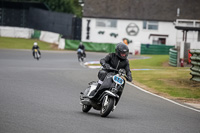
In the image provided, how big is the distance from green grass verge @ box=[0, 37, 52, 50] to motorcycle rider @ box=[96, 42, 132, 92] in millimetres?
43129

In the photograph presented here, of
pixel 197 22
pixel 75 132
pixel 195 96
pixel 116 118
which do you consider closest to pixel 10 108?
pixel 116 118

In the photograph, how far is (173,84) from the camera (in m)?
19.2

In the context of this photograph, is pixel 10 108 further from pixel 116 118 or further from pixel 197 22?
pixel 197 22

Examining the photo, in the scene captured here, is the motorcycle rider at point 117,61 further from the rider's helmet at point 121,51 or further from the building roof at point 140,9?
the building roof at point 140,9

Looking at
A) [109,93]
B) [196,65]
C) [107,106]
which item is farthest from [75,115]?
[196,65]

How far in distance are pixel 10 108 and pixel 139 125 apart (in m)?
2.87

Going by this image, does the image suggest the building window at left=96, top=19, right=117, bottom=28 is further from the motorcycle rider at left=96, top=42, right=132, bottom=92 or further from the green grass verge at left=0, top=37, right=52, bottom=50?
the motorcycle rider at left=96, top=42, right=132, bottom=92

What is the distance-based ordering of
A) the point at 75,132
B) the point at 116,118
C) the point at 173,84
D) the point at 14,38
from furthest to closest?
1. the point at 14,38
2. the point at 173,84
3. the point at 116,118
4. the point at 75,132

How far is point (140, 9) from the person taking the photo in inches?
2594

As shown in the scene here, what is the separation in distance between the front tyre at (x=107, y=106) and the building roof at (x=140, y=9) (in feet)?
185

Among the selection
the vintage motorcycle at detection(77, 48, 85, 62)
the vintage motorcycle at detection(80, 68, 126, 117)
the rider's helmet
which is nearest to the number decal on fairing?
the vintage motorcycle at detection(80, 68, 126, 117)

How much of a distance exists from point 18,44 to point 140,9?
1895cm

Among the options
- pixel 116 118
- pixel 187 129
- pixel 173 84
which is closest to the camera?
pixel 187 129

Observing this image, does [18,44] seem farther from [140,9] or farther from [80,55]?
[80,55]
